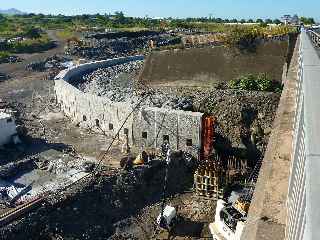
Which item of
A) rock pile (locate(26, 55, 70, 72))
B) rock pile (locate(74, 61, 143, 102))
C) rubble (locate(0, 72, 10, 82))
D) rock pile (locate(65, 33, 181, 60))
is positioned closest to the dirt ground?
rock pile (locate(74, 61, 143, 102))

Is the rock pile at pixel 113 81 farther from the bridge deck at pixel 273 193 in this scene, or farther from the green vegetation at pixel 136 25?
the bridge deck at pixel 273 193

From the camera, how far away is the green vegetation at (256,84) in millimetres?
20203

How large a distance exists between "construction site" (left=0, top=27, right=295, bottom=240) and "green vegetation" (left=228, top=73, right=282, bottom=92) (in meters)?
0.77

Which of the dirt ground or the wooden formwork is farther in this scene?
the dirt ground

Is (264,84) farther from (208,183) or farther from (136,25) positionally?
(136,25)

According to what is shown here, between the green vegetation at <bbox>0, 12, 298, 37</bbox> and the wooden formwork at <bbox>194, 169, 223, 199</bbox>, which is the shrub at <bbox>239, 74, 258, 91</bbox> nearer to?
the wooden formwork at <bbox>194, 169, 223, 199</bbox>

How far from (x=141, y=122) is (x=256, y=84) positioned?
6.08 m

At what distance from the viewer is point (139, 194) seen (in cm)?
1545

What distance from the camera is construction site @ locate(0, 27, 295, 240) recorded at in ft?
44.7

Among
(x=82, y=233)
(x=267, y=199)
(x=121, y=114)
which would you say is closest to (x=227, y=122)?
(x=121, y=114)

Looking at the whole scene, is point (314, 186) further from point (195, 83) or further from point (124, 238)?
point (195, 83)

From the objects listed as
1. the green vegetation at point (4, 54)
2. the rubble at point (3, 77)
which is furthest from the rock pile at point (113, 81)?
the green vegetation at point (4, 54)

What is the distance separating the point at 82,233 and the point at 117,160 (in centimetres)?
373

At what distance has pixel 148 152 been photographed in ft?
56.6
